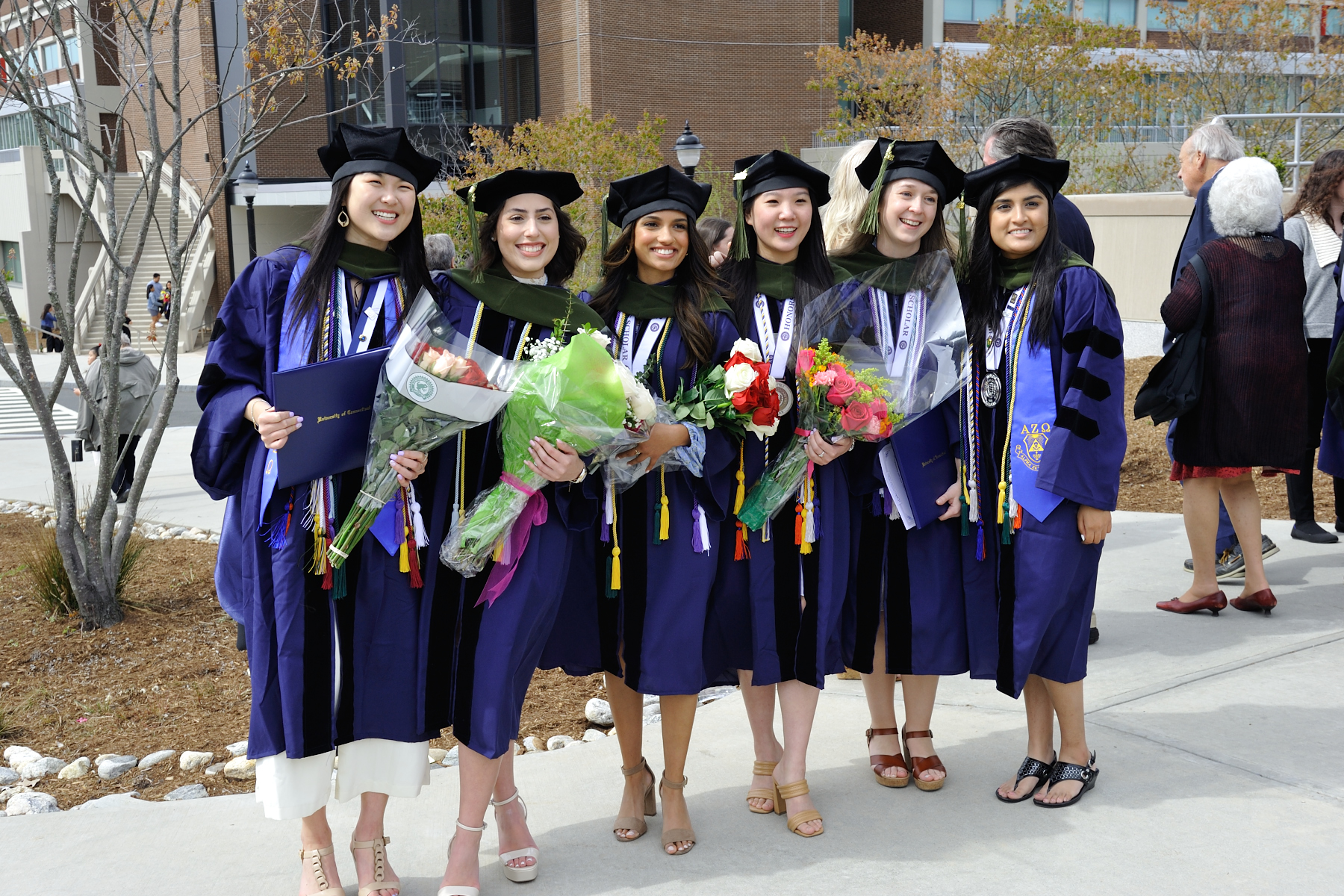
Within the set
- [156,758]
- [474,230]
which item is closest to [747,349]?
[474,230]

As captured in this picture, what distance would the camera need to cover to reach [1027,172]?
11.7 feet

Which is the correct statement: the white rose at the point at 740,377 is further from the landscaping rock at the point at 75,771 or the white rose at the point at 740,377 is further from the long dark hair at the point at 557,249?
the landscaping rock at the point at 75,771

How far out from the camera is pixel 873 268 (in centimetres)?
366

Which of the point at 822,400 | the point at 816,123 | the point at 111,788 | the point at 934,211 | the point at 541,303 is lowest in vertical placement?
the point at 111,788

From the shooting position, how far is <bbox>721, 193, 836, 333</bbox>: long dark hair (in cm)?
351

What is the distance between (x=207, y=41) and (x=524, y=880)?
28.1 m

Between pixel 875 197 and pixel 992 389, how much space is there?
69cm

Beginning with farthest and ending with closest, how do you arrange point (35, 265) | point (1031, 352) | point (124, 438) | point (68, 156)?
1. point (35, 265)
2. point (124, 438)
3. point (68, 156)
4. point (1031, 352)

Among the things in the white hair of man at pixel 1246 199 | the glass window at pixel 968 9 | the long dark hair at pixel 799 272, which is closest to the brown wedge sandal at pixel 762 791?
the long dark hair at pixel 799 272

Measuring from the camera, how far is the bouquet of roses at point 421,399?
9.28ft

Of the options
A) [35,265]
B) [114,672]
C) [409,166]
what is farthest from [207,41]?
[409,166]

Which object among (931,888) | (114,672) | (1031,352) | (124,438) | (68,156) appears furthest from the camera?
(124,438)

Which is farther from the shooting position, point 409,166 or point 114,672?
point 114,672

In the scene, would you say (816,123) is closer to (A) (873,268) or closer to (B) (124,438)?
(B) (124,438)
